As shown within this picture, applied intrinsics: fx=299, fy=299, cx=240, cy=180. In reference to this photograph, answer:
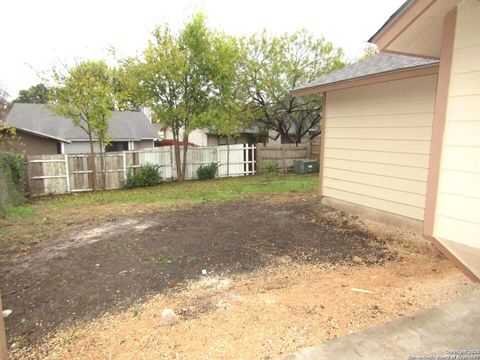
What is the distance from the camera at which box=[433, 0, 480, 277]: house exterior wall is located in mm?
1834

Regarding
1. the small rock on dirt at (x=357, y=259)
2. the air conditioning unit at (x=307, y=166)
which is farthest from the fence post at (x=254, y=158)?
the small rock on dirt at (x=357, y=259)

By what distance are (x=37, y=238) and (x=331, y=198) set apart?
6.15 metres

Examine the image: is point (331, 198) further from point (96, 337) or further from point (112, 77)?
point (112, 77)

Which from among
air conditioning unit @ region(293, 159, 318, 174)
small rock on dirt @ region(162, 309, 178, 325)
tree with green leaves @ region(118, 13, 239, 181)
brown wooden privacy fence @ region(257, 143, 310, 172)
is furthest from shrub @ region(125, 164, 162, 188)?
small rock on dirt @ region(162, 309, 178, 325)

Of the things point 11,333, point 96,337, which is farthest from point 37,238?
point 96,337

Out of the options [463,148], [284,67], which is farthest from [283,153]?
[463,148]

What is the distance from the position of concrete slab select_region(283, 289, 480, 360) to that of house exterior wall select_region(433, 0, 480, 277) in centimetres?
89

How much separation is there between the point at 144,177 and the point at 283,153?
7.08 metres

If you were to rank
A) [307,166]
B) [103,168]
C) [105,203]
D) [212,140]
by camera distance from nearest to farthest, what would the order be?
[105,203] → [103,168] → [307,166] → [212,140]

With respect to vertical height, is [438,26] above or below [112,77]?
below

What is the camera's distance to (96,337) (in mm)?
2633

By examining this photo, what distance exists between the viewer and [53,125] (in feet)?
55.0

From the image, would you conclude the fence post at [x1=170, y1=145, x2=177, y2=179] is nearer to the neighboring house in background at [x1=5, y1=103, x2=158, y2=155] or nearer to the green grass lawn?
the green grass lawn

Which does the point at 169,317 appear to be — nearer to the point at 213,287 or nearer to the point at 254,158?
the point at 213,287
